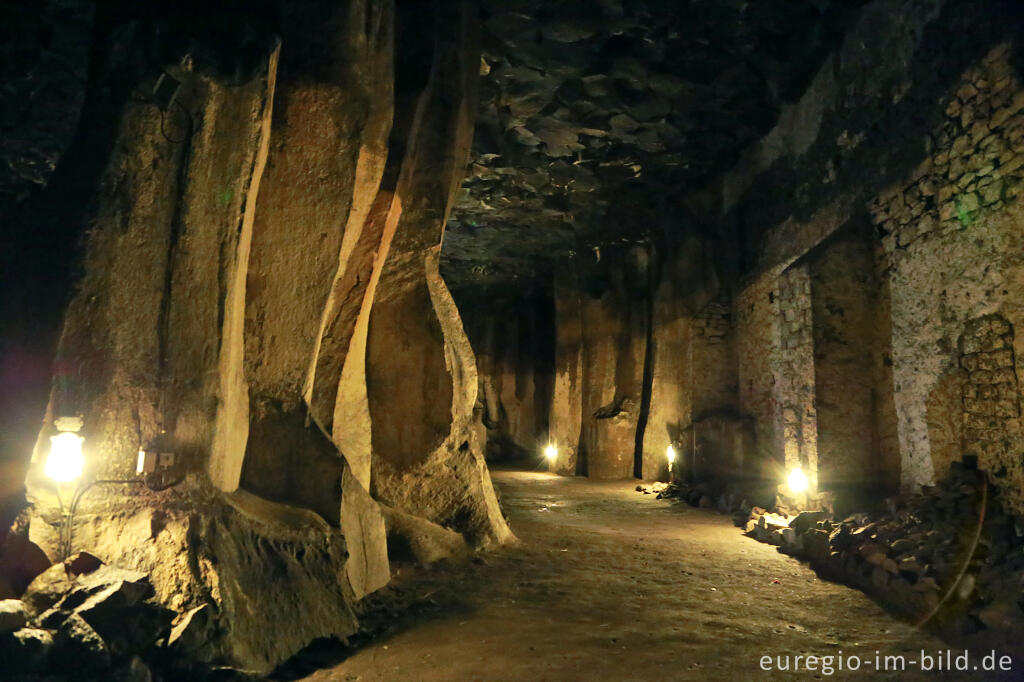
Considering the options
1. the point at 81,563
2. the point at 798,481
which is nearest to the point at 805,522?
the point at 798,481

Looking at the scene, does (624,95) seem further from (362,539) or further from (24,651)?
(24,651)

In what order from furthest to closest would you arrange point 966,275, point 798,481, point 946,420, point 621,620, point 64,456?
point 798,481
point 946,420
point 966,275
point 621,620
point 64,456

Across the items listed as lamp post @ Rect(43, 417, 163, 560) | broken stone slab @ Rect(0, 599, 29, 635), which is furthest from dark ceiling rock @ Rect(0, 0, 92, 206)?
broken stone slab @ Rect(0, 599, 29, 635)

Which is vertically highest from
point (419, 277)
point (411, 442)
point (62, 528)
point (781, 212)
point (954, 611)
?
point (781, 212)

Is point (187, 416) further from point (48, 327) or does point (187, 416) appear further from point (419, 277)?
point (419, 277)

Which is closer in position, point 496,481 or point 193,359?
point 193,359

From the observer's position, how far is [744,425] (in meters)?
9.76

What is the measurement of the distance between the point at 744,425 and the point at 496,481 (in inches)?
234

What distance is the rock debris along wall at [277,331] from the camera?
3.38 meters

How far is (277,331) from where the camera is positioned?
4.46 meters

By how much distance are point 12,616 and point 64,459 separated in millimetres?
774

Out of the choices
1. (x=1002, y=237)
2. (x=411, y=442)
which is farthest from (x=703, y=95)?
(x=411, y=442)

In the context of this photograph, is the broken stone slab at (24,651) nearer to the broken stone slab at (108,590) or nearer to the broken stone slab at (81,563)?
the broken stone slab at (108,590)

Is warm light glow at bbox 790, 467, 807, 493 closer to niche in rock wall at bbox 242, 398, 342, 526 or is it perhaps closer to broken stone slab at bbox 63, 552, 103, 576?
niche in rock wall at bbox 242, 398, 342, 526
